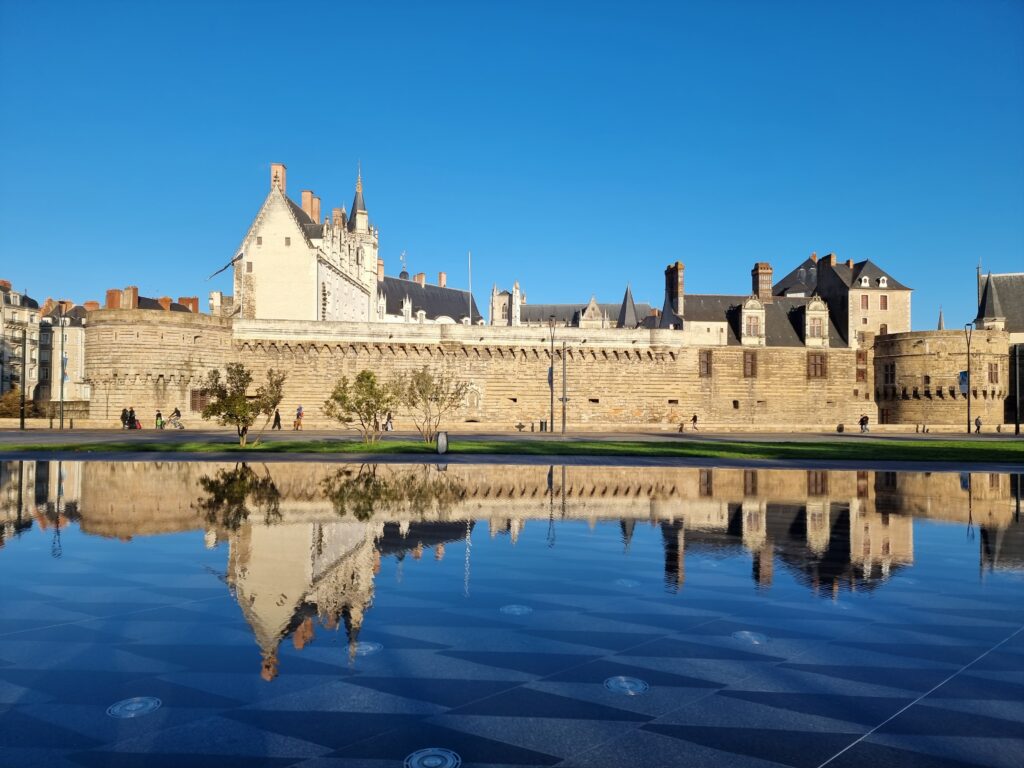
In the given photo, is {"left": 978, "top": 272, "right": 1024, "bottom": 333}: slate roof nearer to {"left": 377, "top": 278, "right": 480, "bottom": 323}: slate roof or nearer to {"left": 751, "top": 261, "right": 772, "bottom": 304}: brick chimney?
{"left": 751, "top": 261, "right": 772, "bottom": 304}: brick chimney

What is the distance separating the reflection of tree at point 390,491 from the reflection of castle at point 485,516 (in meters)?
0.07

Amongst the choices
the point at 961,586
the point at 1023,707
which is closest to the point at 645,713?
the point at 1023,707

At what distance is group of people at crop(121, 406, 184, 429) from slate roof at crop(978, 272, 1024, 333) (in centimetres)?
6302

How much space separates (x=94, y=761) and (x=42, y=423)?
47.0 meters

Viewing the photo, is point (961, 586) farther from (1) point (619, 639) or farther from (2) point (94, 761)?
(2) point (94, 761)

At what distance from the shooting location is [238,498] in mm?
13500

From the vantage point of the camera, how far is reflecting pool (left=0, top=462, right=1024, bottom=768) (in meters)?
4.15

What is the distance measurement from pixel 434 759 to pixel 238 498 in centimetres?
1059

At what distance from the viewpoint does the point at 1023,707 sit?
464cm

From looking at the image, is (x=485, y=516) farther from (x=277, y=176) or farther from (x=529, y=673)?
(x=277, y=176)

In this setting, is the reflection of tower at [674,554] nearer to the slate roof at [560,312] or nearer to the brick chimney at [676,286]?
the brick chimney at [676,286]

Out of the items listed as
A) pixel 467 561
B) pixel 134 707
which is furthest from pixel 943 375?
pixel 134 707

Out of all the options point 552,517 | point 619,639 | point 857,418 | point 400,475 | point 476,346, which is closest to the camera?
point 619,639

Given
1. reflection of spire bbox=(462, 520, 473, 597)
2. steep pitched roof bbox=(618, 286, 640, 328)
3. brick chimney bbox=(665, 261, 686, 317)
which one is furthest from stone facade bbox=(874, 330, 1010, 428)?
reflection of spire bbox=(462, 520, 473, 597)
